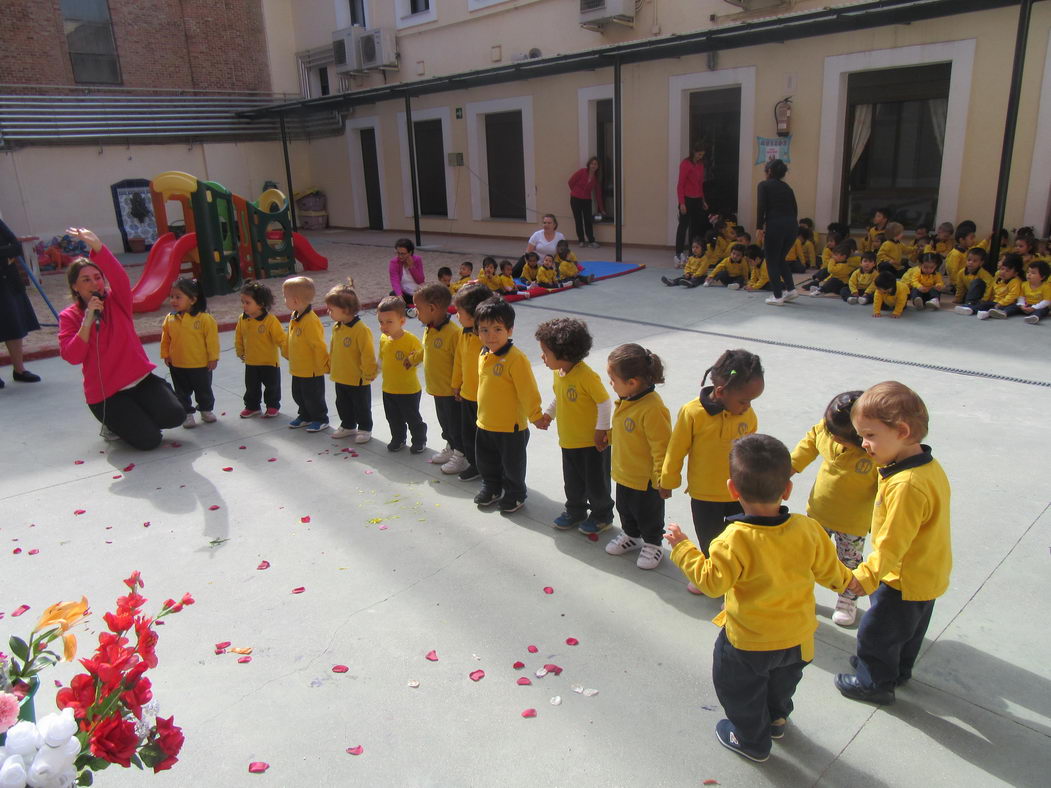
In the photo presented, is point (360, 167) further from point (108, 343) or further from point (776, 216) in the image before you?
point (108, 343)

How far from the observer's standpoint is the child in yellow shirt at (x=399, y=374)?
4.67 m

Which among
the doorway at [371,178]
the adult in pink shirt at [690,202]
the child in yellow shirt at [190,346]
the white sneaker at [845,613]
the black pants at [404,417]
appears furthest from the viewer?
the doorway at [371,178]

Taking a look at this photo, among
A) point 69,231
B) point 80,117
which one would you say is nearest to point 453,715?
point 69,231

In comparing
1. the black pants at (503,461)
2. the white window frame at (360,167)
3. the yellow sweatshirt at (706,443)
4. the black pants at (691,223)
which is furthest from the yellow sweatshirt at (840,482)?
the white window frame at (360,167)

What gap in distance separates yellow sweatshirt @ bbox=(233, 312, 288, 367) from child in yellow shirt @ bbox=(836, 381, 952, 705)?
4.24 m

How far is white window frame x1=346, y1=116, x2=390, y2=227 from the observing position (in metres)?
18.4

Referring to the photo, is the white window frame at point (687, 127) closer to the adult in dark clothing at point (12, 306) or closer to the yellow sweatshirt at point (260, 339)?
the yellow sweatshirt at point (260, 339)

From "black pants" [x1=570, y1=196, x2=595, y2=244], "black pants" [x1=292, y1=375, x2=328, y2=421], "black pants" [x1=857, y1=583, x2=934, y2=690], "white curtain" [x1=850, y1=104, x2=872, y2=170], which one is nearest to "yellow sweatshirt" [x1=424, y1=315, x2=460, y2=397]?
"black pants" [x1=292, y1=375, x2=328, y2=421]

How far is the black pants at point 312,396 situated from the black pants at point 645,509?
2.67 metres

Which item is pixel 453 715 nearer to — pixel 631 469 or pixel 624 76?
pixel 631 469

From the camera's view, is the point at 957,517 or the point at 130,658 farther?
the point at 957,517

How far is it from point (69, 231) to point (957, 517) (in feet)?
17.2

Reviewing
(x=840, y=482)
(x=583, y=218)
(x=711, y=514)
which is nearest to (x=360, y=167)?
(x=583, y=218)

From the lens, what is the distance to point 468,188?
16.6 metres
